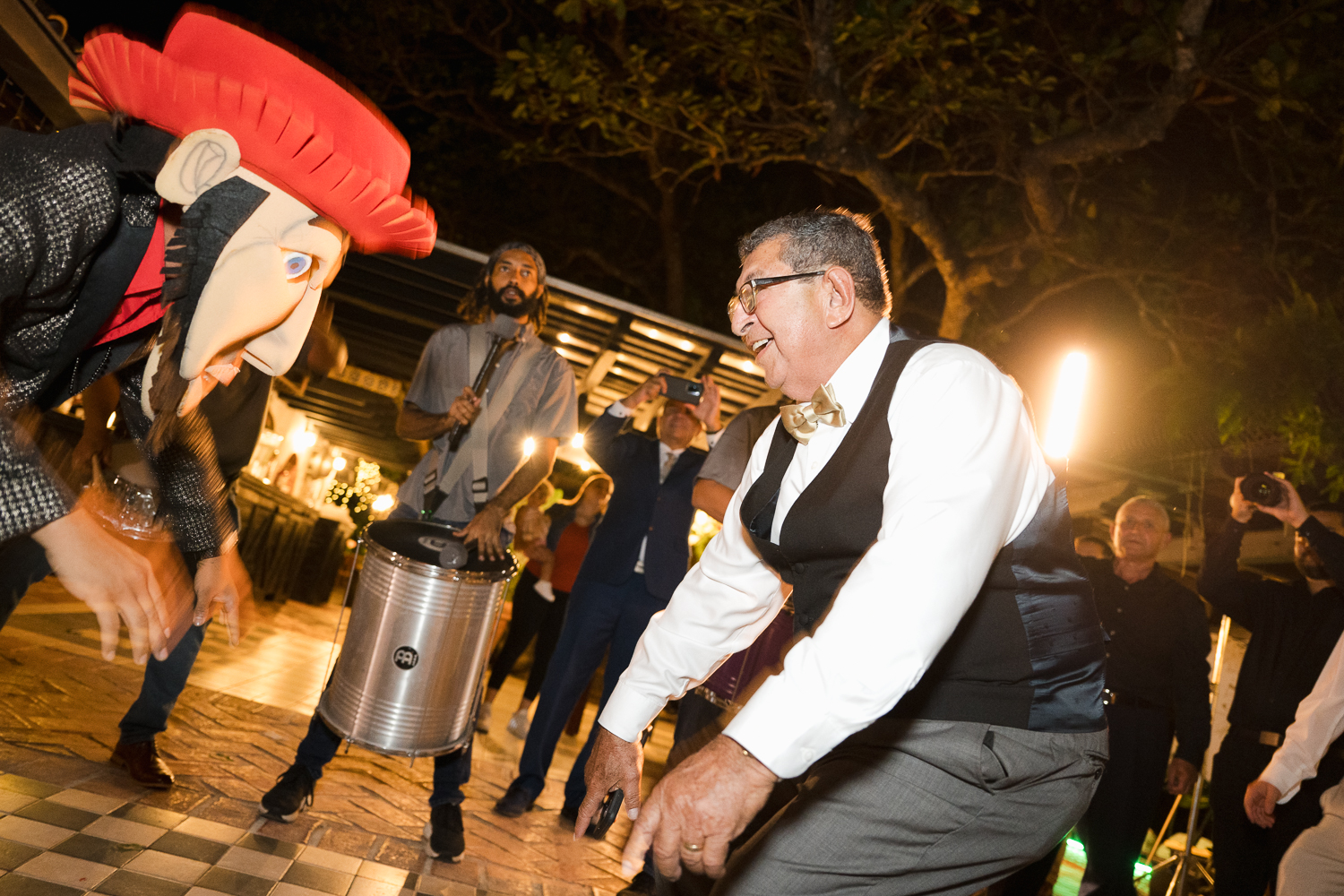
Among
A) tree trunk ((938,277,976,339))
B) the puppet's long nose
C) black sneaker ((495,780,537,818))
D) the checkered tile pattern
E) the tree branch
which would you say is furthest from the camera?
tree trunk ((938,277,976,339))

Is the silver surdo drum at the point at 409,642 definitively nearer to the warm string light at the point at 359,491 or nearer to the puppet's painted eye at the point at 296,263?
the puppet's painted eye at the point at 296,263

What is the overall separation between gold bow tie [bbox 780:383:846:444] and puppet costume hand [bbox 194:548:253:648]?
4.48 ft

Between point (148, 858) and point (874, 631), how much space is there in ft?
8.82

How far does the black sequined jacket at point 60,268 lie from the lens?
1.36 metres

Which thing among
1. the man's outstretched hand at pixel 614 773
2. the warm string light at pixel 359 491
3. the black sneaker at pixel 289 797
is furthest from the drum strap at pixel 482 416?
the warm string light at pixel 359 491

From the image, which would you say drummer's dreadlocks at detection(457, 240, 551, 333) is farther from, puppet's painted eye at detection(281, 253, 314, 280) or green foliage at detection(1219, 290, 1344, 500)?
green foliage at detection(1219, 290, 1344, 500)

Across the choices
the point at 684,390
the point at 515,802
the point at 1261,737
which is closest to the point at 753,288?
the point at 684,390

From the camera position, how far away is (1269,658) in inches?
179

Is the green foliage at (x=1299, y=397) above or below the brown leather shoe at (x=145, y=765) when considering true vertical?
above

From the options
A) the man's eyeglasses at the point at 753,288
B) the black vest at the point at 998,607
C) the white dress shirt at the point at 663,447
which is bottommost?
the black vest at the point at 998,607

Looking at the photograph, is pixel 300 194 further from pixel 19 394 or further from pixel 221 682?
pixel 221 682

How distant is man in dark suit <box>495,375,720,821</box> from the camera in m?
4.50

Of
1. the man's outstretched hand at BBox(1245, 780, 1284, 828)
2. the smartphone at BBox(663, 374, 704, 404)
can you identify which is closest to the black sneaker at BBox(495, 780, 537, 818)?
the smartphone at BBox(663, 374, 704, 404)

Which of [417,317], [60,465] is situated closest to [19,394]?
[60,465]
